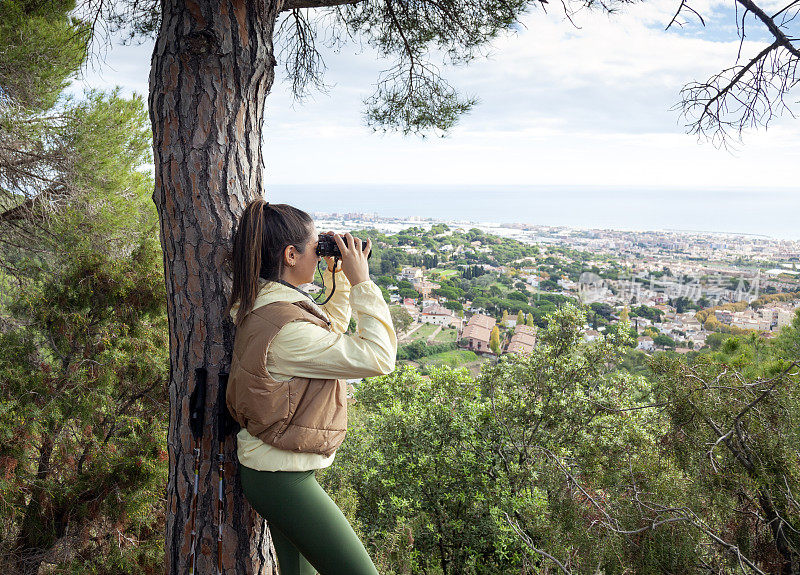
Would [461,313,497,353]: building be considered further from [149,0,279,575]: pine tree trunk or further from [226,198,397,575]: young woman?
[226,198,397,575]: young woman

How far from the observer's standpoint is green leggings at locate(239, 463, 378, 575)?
115cm

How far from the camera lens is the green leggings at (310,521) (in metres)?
1.15

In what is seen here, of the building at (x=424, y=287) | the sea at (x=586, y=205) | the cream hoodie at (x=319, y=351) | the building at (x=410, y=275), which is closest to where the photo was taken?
the cream hoodie at (x=319, y=351)

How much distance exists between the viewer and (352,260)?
4.06ft

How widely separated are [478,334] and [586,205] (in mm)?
55616

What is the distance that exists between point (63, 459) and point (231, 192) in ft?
9.37

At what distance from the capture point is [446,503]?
4.52m

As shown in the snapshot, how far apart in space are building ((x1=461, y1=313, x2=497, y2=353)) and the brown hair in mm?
11182

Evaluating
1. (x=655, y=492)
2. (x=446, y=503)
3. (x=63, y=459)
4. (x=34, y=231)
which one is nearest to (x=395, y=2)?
(x=655, y=492)

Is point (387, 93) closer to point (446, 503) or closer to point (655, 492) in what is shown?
point (655, 492)

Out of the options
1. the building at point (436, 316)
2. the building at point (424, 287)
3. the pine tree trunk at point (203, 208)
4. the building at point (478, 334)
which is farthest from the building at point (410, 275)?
the pine tree trunk at point (203, 208)

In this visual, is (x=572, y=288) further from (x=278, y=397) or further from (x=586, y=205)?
(x=586, y=205)

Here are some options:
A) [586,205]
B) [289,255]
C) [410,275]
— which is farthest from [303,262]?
[586,205]

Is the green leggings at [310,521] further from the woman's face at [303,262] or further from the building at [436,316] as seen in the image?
the building at [436,316]
